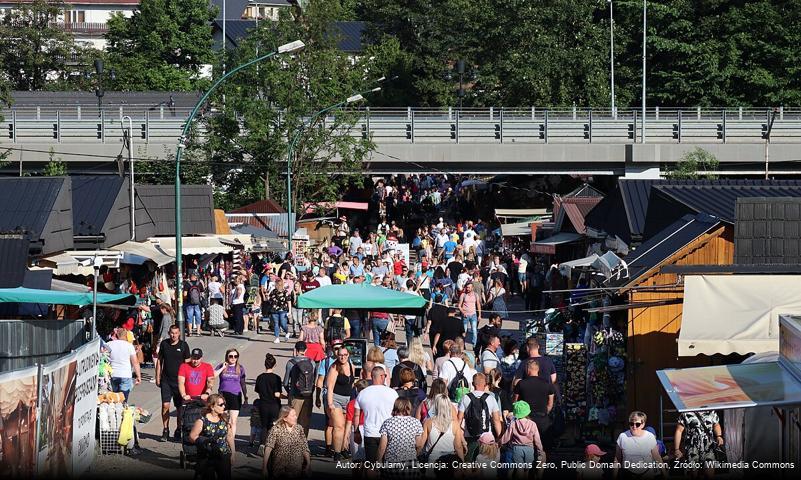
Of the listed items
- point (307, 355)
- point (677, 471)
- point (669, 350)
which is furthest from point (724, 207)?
point (677, 471)

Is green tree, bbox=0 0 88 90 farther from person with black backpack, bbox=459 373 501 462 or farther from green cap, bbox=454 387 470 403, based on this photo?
person with black backpack, bbox=459 373 501 462

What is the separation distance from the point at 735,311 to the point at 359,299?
21.4 ft

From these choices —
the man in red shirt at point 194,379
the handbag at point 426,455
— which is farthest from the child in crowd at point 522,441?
the man in red shirt at point 194,379

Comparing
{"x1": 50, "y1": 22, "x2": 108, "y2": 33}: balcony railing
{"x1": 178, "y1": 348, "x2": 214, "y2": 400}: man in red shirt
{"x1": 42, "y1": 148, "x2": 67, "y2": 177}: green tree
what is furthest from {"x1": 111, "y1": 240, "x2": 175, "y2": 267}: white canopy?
{"x1": 50, "y1": 22, "x2": 108, "y2": 33}: balcony railing

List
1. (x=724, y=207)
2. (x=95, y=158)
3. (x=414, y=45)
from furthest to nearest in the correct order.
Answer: (x=414, y=45), (x=95, y=158), (x=724, y=207)

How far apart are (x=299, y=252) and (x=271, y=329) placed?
8951 mm

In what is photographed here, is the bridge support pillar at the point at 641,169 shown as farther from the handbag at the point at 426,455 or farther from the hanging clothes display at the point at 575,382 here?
the handbag at the point at 426,455

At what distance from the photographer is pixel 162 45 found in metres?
97.9

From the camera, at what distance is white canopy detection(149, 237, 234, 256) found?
3366 cm

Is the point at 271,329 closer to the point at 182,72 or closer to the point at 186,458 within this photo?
the point at 186,458

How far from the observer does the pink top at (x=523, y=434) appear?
14.6m

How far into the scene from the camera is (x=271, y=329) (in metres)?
33.9

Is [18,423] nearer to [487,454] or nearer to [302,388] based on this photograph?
[487,454]

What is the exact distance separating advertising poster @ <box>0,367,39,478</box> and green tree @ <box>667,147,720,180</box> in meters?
43.1
